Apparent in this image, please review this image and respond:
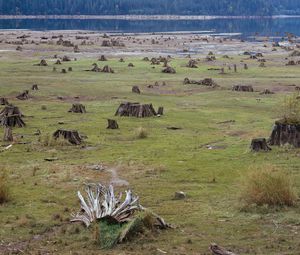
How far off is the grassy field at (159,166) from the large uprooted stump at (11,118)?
555 mm

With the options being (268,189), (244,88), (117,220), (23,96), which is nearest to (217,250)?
(117,220)

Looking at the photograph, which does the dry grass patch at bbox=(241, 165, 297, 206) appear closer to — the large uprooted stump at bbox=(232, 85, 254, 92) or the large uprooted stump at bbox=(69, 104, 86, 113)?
the large uprooted stump at bbox=(69, 104, 86, 113)

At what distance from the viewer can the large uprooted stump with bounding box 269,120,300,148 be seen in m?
26.0

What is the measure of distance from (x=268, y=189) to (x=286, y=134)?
9486 mm

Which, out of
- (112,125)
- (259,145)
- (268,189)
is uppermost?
(268,189)

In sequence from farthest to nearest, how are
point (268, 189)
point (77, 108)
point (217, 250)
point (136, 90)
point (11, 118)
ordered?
1. point (136, 90)
2. point (77, 108)
3. point (11, 118)
4. point (268, 189)
5. point (217, 250)

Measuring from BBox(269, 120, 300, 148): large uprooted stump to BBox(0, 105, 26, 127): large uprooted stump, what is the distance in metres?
12.9

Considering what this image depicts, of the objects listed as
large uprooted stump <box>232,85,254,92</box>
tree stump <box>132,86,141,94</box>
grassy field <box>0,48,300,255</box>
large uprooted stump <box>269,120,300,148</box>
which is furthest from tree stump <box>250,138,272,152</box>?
large uprooted stump <box>232,85,254,92</box>

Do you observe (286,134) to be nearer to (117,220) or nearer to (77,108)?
(117,220)

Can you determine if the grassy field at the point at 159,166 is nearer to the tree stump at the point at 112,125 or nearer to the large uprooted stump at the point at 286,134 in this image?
the tree stump at the point at 112,125

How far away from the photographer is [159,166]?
2356cm

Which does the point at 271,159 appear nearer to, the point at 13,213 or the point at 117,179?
the point at 117,179

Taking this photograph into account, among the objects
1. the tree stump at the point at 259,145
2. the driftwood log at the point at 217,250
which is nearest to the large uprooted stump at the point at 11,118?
the tree stump at the point at 259,145

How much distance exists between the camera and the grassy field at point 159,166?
15188mm
